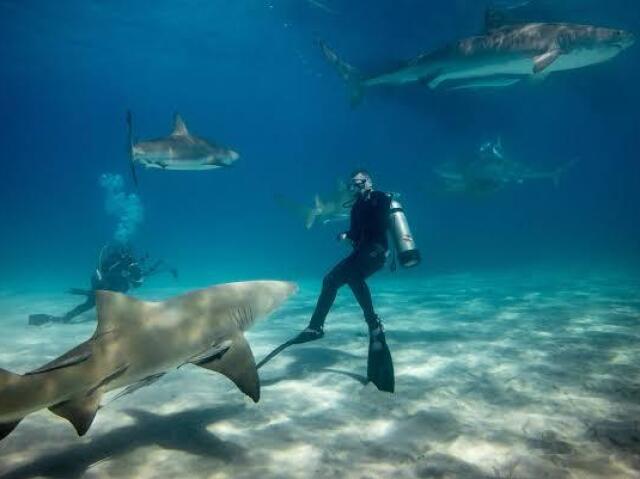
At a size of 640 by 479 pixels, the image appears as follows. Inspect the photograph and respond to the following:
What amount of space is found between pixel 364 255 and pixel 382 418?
221cm

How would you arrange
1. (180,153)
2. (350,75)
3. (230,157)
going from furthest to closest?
(350,75) < (230,157) < (180,153)

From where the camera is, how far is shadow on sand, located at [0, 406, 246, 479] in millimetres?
3705

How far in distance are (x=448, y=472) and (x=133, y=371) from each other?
2538 mm

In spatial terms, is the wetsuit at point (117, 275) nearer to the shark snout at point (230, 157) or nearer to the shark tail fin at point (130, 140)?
the shark tail fin at point (130, 140)

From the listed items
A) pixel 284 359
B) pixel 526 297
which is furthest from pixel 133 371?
pixel 526 297

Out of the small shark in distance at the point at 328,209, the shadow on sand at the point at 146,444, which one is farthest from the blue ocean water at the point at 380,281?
the small shark in distance at the point at 328,209

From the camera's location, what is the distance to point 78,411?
3.11m

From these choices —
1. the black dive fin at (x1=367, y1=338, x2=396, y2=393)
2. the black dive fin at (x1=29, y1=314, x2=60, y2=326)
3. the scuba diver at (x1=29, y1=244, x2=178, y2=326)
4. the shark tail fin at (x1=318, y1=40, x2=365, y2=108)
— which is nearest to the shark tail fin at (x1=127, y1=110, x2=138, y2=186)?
the black dive fin at (x1=367, y1=338, x2=396, y2=393)

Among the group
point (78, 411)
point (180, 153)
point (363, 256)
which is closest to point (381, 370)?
point (363, 256)

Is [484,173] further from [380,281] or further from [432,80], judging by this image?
[432,80]

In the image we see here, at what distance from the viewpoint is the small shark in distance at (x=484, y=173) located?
2095 centimetres

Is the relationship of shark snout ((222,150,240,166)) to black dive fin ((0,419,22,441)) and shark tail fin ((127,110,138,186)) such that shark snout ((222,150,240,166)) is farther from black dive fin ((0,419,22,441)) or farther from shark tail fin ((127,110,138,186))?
black dive fin ((0,419,22,441))

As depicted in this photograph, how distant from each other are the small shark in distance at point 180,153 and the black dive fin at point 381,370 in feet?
12.6

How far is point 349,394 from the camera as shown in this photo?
215 inches
